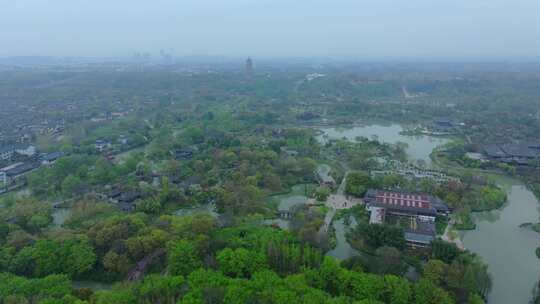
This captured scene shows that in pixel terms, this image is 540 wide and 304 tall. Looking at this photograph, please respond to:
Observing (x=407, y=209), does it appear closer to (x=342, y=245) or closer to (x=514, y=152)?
(x=342, y=245)

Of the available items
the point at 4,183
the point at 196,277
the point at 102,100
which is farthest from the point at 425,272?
the point at 102,100

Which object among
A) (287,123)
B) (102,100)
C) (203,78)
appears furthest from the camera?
(203,78)

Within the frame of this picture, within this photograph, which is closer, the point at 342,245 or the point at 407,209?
the point at 342,245

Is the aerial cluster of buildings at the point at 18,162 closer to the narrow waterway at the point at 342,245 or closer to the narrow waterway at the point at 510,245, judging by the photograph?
the narrow waterway at the point at 342,245

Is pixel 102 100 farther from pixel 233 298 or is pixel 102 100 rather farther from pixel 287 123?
pixel 233 298

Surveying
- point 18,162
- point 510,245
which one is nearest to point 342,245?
point 510,245

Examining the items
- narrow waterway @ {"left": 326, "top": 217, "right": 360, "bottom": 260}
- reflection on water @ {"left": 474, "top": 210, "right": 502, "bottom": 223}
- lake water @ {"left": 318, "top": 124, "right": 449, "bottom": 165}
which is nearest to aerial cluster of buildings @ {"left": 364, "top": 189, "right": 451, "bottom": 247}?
narrow waterway @ {"left": 326, "top": 217, "right": 360, "bottom": 260}
